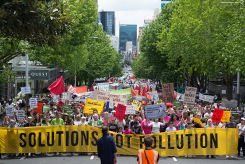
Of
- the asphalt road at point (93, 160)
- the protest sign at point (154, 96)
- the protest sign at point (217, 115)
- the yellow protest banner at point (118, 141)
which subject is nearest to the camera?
the asphalt road at point (93, 160)

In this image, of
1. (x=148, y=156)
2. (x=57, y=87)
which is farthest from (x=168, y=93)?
(x=148, y=156)

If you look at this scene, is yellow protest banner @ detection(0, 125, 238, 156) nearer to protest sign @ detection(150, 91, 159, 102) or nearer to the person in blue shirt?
the person in blue shirt

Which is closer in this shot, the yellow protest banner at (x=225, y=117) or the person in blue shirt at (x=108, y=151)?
the person in blue shirt at (x=108, y=151)

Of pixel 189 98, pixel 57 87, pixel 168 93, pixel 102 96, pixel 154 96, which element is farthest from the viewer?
pixel 154 96

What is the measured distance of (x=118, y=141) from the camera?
548 inches

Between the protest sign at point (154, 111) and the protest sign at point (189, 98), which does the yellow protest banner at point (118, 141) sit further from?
the protest sign at point (189, 98)

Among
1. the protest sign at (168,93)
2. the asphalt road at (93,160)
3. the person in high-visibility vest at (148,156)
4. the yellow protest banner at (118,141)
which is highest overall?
the person in high-visibility vest at (148,156)

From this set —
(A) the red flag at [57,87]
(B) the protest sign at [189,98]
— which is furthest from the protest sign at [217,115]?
(A) the red flag at [57,87]

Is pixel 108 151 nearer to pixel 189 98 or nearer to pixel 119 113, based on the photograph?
pixel 119 113

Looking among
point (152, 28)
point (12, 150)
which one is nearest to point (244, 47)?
point (12, 150)

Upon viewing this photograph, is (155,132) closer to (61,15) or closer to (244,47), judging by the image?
(61,15)

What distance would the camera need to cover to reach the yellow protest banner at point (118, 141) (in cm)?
1373

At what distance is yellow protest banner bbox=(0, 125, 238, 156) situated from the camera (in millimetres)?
13727

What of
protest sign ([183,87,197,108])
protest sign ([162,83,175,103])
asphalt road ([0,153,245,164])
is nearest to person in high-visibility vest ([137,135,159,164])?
asphalt road ([0,153,245,164])
